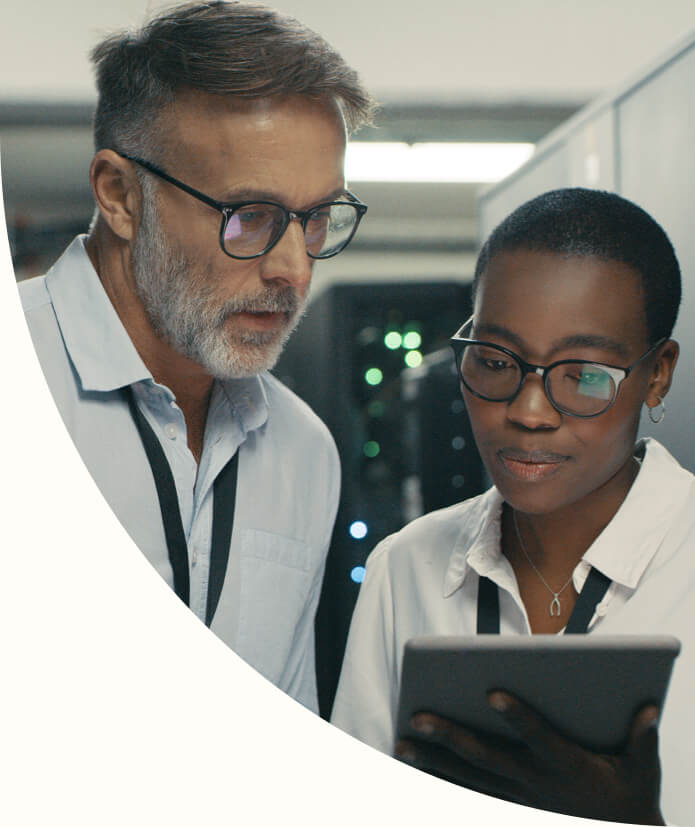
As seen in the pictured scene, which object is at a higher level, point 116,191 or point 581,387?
point 116,191

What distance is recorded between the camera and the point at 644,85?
658 mm

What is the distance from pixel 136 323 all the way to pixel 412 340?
0.70 ft

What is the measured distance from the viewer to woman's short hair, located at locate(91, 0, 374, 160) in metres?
0.58

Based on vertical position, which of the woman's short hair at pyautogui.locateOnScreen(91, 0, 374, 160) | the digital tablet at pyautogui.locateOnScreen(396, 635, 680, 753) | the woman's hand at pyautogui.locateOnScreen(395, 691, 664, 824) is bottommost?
the woman's hand at pyautogui.locateOnScreen(395, 691, 664, 824)

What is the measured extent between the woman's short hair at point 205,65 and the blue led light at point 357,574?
1.09 feet

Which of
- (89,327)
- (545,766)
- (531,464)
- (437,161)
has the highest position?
(437,161)

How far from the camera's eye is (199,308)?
0.61 meters

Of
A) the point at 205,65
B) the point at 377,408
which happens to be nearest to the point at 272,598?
the point at 377,408

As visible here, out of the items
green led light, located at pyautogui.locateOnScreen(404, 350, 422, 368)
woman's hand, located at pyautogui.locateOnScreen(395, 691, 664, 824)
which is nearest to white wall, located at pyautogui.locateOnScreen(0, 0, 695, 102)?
green led light, located at pyautogui.locateOnScreen(404, 350, 422, 368)

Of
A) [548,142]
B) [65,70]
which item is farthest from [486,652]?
[65,70]

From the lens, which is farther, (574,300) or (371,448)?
(371,448)

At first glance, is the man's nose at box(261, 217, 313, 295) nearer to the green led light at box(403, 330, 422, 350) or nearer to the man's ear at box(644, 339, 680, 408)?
the green led light at box(403, 330, 422, 350)

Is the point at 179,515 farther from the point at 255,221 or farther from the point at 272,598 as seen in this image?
the point at 255,221

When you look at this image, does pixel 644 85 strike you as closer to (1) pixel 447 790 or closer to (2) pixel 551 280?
(2) pixel 551 280
